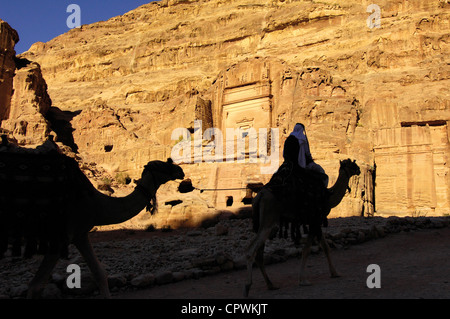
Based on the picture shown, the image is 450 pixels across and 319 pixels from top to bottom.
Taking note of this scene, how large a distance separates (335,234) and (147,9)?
270 feet

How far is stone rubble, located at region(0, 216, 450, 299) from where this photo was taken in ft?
28.9

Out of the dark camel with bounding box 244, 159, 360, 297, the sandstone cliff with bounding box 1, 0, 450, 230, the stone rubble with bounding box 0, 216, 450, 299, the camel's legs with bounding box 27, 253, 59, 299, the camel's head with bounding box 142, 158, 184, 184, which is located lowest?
the stone rubble with bounding box 0, 216, 450, 299

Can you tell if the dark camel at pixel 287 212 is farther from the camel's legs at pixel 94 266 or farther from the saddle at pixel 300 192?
the camel's legs at pixel 94 266

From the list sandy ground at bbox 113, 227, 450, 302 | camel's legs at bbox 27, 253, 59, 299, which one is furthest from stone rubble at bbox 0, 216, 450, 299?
camel's legs at bbox 27, 253, 59, 299

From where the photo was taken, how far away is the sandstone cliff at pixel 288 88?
2686cm

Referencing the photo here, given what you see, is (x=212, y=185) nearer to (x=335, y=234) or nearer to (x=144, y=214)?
(x=144, y=214)

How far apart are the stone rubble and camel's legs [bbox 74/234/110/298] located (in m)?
1.96

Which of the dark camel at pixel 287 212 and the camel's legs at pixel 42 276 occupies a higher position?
the dark camel at pixel 287 212

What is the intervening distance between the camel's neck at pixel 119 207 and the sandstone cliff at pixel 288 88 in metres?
13.7

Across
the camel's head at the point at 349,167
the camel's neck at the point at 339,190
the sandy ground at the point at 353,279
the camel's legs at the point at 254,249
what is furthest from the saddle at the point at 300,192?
the sandy ground at the point at 353,279

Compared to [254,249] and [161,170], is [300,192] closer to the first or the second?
[254,249]

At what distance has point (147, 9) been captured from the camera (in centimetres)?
8600

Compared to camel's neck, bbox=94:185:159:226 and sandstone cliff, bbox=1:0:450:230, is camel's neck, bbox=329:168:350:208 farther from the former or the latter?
sandstone cliff, bbox=1:0:450:230

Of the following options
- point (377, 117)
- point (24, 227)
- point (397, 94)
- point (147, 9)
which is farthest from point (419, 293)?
point (147, 9)
